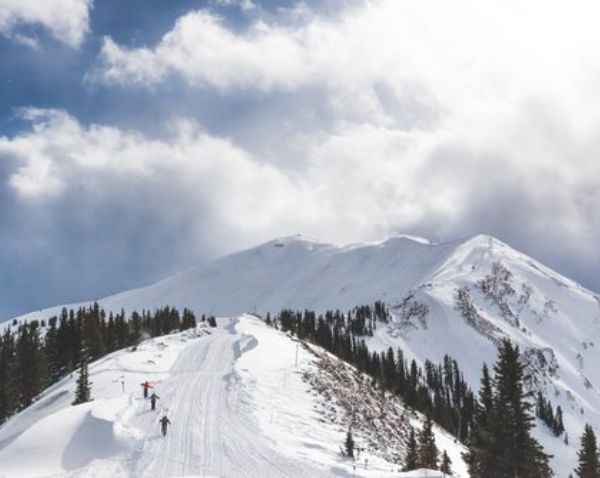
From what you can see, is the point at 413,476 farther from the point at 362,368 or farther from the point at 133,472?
the point at 362,368

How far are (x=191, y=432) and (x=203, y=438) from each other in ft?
5.58

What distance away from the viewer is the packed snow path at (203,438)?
114 ft

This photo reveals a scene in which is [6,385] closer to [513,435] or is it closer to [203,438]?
[203,438]

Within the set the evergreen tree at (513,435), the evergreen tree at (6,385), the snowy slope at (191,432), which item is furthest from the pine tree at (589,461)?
the evergreen tree at (6,385)

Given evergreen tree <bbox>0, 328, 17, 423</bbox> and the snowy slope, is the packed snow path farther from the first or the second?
evergreen tree <bbox>0, 328, 17, 423</bbox>

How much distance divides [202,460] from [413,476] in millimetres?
12190

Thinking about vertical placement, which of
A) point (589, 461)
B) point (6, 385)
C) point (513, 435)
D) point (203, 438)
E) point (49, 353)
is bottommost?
point (589, 461)

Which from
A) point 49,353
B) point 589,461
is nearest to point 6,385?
point 49,353

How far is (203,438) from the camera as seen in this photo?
134 ft

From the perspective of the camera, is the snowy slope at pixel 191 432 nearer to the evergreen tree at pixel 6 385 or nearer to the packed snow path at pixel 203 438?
the packed snow path at pixel 203 438

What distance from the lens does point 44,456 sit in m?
40.3

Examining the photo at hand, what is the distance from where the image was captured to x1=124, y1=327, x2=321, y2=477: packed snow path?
114 feet

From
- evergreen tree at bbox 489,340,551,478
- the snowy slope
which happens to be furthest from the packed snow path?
evergreen tree at bbox 489,340,551,478

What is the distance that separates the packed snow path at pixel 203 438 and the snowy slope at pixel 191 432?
2.6 inches
